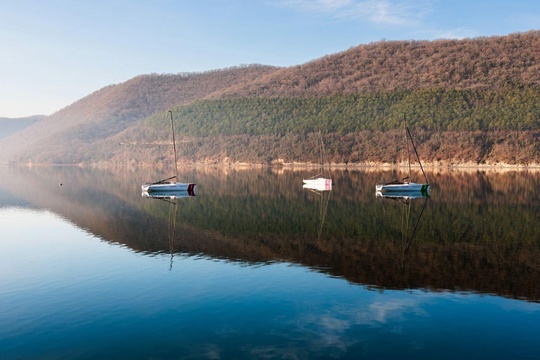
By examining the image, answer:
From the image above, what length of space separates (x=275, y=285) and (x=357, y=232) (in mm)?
15842

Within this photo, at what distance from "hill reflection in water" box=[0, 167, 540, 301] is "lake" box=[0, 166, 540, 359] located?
0.61 ft

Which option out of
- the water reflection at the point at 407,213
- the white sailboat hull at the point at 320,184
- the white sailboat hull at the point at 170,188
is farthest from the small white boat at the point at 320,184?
the white sailboat hull at the point at 170,188

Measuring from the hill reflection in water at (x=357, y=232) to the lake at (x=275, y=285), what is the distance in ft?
0.61

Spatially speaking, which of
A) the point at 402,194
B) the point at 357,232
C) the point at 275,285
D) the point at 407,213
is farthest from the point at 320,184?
the point at 275,285

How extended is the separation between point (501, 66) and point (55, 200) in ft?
558

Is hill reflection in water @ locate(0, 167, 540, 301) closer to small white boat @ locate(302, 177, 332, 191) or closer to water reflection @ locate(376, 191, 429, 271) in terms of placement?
water reflection @ locate(376, 191, 429, 271)

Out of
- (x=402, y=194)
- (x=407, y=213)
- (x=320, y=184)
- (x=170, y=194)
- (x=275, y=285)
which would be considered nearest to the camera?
(x=275, y=285)

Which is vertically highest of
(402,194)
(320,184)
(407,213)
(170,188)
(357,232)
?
(170,188)

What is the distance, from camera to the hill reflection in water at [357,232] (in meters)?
25.9

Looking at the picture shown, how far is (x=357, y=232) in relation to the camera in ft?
126

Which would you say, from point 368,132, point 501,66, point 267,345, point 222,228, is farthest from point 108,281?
point 501,66

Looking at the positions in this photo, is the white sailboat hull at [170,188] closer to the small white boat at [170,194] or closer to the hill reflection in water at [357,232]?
the small white boat at [170,194]

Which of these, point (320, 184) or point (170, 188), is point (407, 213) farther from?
point (170, 188)

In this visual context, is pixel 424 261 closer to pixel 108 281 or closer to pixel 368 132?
pixel 108 281
